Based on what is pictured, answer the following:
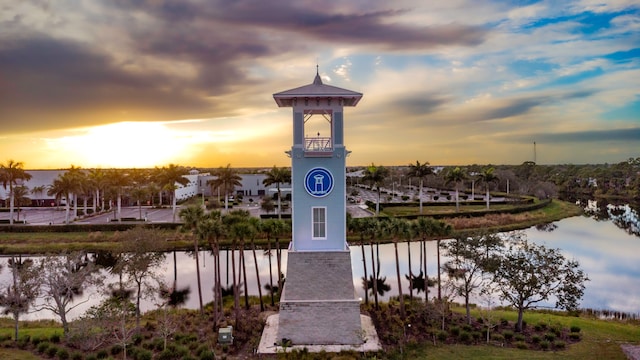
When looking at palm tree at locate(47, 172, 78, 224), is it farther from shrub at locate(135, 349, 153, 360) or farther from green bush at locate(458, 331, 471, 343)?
green bush at locate(458, 331, 471, 343)

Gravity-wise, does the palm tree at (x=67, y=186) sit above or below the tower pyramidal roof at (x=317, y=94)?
below

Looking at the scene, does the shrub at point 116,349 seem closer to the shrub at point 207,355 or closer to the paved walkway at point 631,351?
the shrub at point 207,355

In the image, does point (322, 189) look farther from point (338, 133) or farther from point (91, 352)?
point (91, 352)

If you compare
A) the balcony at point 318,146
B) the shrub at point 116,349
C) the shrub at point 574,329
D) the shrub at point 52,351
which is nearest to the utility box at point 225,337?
the shrub at point 116,349

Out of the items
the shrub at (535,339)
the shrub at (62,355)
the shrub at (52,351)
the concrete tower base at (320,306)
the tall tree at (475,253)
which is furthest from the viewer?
the tall tree at (475,253)

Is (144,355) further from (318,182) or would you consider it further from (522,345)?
(522,345)

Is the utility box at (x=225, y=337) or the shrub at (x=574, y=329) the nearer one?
the utility box at (x=225, y=337)

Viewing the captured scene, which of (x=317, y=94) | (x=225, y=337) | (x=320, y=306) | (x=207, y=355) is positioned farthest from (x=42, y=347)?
(x=317, y=94)
